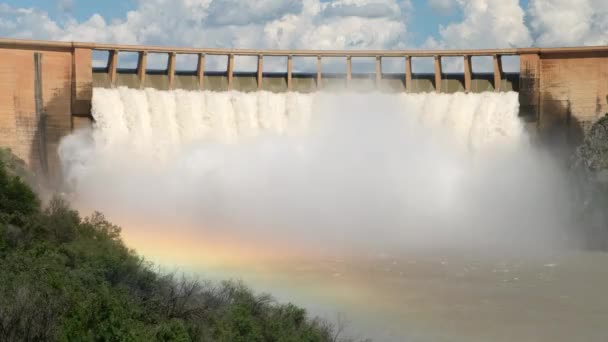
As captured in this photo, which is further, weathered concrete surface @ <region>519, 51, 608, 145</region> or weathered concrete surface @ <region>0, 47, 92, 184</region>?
weathered concrete surface @ <region>519, 51, 608, 145</region>

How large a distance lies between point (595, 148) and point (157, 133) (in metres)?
17.7

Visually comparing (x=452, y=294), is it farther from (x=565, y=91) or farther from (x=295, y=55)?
(x=295, y=55)

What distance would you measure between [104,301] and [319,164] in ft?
93.7

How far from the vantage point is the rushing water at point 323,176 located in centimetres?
3559

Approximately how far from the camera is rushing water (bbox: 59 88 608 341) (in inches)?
1401

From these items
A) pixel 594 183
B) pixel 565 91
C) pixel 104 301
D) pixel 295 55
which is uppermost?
pixel 295 55

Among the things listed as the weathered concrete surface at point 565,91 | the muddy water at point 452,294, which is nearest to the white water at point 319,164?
the weathered concrete surface at point 565,91

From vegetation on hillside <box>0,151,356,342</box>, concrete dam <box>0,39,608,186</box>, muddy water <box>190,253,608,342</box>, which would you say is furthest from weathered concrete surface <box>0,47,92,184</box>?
vegetation on hillside <box>0,151,356,342</box>

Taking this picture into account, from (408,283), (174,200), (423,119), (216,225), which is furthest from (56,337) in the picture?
(423,119)

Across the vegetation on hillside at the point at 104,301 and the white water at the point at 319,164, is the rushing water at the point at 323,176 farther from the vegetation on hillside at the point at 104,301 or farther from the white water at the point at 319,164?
the vegetation on hillside at the point at 104,301

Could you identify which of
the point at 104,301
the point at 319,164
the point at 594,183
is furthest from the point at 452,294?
the point at 319,164

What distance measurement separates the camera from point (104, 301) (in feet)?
46.7

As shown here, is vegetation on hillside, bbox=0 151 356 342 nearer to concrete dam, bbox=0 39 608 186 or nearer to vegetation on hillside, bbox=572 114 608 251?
concrete dam, bbox=0 39 608 186

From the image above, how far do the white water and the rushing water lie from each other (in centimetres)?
5
